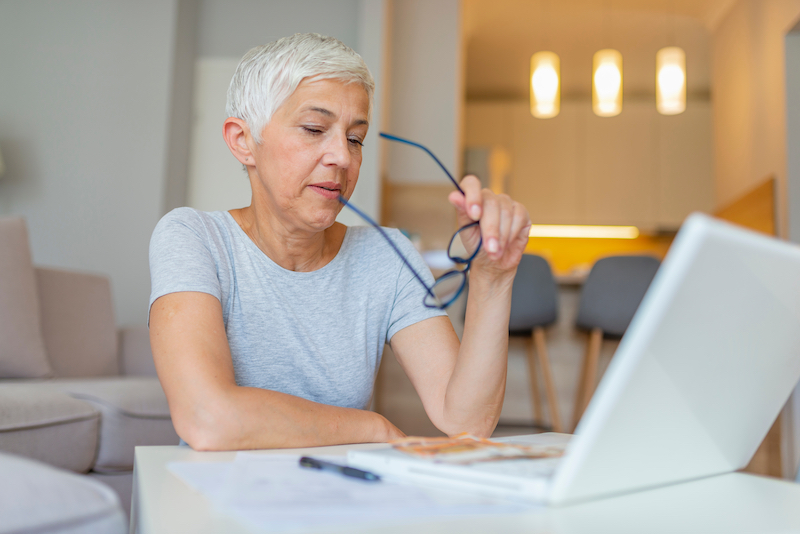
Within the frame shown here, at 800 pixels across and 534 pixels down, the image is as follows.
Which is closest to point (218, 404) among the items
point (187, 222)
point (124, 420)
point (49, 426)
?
point (187, 222)

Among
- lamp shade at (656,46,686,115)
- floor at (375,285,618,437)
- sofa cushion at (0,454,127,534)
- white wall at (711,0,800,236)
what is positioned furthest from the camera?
white wall at (711,0,800,236)

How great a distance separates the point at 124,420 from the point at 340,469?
1.33 m

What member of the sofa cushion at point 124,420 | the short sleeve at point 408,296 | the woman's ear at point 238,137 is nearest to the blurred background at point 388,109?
the sofa cushion at point 124,420

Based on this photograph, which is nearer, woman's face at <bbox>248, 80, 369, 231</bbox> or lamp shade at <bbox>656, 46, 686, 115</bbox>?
woman's face at <bbox>248, 80, 369, 231</bbox>

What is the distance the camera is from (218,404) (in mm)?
670

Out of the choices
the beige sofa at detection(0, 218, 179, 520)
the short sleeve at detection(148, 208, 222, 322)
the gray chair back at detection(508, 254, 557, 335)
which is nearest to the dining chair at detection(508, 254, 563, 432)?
the gray chair back at detection(508, 254, 557, 335)

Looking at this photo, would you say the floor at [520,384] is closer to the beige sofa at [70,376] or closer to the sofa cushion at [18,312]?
the beige sofa at [70,376]

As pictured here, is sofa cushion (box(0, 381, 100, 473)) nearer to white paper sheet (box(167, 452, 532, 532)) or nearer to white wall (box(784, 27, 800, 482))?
white paper sheet (box(167, 452, 532, 532))

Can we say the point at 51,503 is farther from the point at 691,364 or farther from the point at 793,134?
the point at 793,134

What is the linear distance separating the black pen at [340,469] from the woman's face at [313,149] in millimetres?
548

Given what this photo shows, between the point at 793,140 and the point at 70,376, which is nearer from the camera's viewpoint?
the point at 70,376

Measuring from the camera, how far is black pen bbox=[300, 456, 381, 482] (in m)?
0.44

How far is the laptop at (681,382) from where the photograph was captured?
333mm

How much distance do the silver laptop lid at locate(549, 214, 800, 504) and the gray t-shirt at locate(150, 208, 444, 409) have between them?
0.60 m
